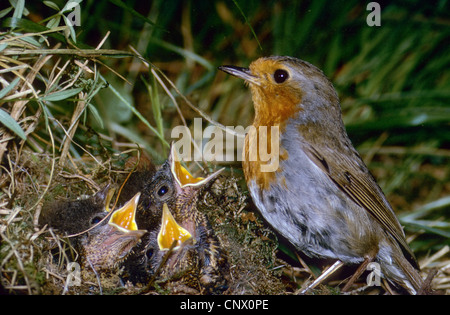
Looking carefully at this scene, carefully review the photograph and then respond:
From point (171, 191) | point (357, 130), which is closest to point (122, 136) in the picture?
point (171, 191)

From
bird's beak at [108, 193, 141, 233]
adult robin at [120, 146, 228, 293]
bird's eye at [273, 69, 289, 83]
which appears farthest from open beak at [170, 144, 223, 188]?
bird's eye at [273, 69, 289, 83]

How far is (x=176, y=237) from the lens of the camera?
3549 mm

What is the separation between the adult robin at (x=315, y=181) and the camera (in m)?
3.66

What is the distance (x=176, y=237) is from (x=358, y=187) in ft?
5.20

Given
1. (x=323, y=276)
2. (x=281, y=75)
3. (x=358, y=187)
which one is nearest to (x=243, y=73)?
(x=281, y=75)

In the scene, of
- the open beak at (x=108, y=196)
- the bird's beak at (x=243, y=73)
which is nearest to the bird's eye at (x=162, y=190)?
the open beak at (x=108, y=196)

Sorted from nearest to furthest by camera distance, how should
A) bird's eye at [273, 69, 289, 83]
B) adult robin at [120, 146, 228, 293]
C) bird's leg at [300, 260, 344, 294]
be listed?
adult robin at [120, 146, 228, 293], bird's leg at [300, 260, 344, 294], bird's eye at [273, 69, 289, 83]

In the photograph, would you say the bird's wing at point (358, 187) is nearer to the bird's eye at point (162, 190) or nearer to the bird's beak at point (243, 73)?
the bird's beak at point (243, 73)

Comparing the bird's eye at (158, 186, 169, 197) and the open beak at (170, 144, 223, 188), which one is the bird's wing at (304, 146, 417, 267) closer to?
the open beak at (170, 144, 223, 188)

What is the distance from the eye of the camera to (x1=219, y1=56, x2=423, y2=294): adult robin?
3664 millimetres

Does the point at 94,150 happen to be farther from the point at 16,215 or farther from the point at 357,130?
the point at 357,130

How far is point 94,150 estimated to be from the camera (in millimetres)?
4355

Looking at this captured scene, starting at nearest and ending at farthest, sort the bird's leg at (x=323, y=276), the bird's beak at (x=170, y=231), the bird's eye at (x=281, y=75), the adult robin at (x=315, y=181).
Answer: the bird's beak at (x=170, y=231) → the adult robin at (x=315, y=181) → the bird's leg at (x=323, y=276) → the bird's eye at (x=281, y=75)

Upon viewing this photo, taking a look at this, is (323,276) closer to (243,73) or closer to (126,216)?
(126,216)
